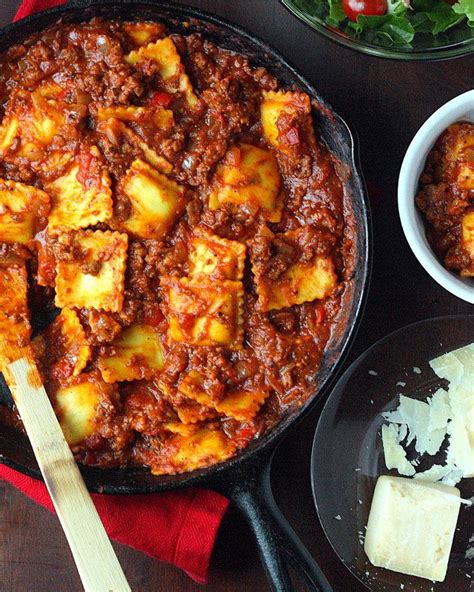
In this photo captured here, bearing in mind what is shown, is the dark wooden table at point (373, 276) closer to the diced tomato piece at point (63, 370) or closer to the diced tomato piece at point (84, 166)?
the diced tomato piece at point (63, 370)

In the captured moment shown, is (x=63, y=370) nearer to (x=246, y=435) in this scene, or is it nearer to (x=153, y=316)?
(x=153, y=316)

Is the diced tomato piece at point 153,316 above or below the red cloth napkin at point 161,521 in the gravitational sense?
above

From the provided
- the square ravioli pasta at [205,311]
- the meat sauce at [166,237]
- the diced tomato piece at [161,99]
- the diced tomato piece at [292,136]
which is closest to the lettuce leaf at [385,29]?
the meat sauce at [166,237]

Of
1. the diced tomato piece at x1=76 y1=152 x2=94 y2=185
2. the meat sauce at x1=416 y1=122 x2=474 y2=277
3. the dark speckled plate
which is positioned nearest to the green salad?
the meat sauce at x1=416 y1=122 x2=474 y2=277

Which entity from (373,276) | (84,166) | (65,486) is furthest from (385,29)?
(65,486)

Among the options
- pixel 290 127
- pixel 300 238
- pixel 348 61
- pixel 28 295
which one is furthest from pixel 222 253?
pixel 348 61

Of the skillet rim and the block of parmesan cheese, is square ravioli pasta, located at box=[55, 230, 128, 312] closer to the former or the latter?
the skillet rim
